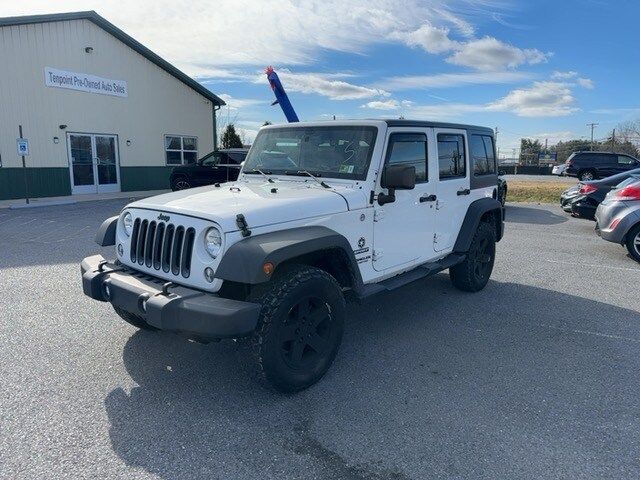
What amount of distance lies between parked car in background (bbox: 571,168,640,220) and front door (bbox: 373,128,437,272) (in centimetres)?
865

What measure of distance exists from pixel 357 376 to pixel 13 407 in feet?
7.77

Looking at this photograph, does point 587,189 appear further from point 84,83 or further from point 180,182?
point 84,83

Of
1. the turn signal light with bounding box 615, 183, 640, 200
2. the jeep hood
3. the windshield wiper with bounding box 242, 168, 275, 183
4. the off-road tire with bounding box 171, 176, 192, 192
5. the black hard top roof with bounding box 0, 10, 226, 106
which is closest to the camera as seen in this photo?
the jeep hood

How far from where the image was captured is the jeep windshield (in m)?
3.99

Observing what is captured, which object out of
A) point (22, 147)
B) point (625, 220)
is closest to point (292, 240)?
point (625, 220)

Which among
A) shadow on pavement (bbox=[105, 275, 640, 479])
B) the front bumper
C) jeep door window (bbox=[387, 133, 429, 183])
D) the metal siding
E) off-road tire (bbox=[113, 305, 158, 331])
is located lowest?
shadow on pavement (bbox=[105, 275, 640, 479])

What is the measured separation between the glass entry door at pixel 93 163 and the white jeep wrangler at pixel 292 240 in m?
13.9

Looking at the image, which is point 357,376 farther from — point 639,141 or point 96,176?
point 639,141

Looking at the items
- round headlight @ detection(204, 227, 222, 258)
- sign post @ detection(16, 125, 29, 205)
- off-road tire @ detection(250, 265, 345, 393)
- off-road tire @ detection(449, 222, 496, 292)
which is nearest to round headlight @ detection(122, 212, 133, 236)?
round headlight @ detection(204, 227, 222, 258)

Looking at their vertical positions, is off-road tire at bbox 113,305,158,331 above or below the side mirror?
below

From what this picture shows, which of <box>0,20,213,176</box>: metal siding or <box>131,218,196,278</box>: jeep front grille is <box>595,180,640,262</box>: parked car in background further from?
<box>0,20,213,176</box>: metal siding

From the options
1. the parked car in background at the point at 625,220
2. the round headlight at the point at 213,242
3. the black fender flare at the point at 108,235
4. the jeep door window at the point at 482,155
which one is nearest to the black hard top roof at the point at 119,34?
the black fender flare at the point at 108,235

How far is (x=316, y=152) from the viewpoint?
4246mm

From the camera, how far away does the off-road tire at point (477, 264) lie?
18.1 ft
